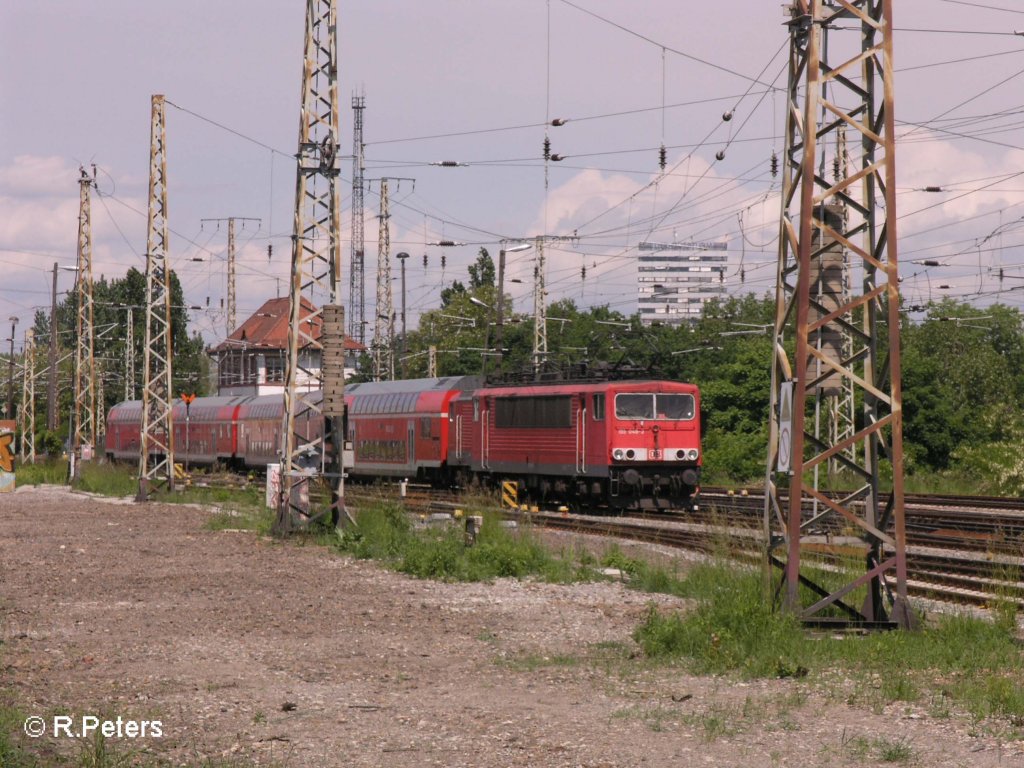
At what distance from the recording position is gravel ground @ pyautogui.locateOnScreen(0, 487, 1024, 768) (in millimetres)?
8430

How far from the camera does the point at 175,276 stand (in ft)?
317

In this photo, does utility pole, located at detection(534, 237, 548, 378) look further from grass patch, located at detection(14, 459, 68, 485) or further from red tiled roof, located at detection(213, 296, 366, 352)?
red tiled roof, located at detection(213, 296, 366, 352)

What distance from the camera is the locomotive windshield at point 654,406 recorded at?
29641 mm

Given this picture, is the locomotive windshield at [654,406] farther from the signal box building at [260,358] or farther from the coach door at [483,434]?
the signal box building at [260,358]

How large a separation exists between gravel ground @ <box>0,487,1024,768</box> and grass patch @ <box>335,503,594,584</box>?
1.85ft

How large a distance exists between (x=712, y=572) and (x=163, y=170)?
23.7 meters

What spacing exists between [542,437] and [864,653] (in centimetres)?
2105

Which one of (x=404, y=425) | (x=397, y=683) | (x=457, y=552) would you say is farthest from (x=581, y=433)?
(x=397, y=683)

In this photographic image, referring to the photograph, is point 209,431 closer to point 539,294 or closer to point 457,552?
point 539,294

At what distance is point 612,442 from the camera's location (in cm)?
2950

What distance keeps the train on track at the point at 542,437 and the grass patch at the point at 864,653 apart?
12717mm

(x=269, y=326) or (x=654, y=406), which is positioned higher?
(x=269, y=326)

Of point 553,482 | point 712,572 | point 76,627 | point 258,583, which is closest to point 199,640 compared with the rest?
point 76,627

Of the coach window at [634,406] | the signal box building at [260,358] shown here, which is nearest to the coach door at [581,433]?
the coach window at [634,406]
